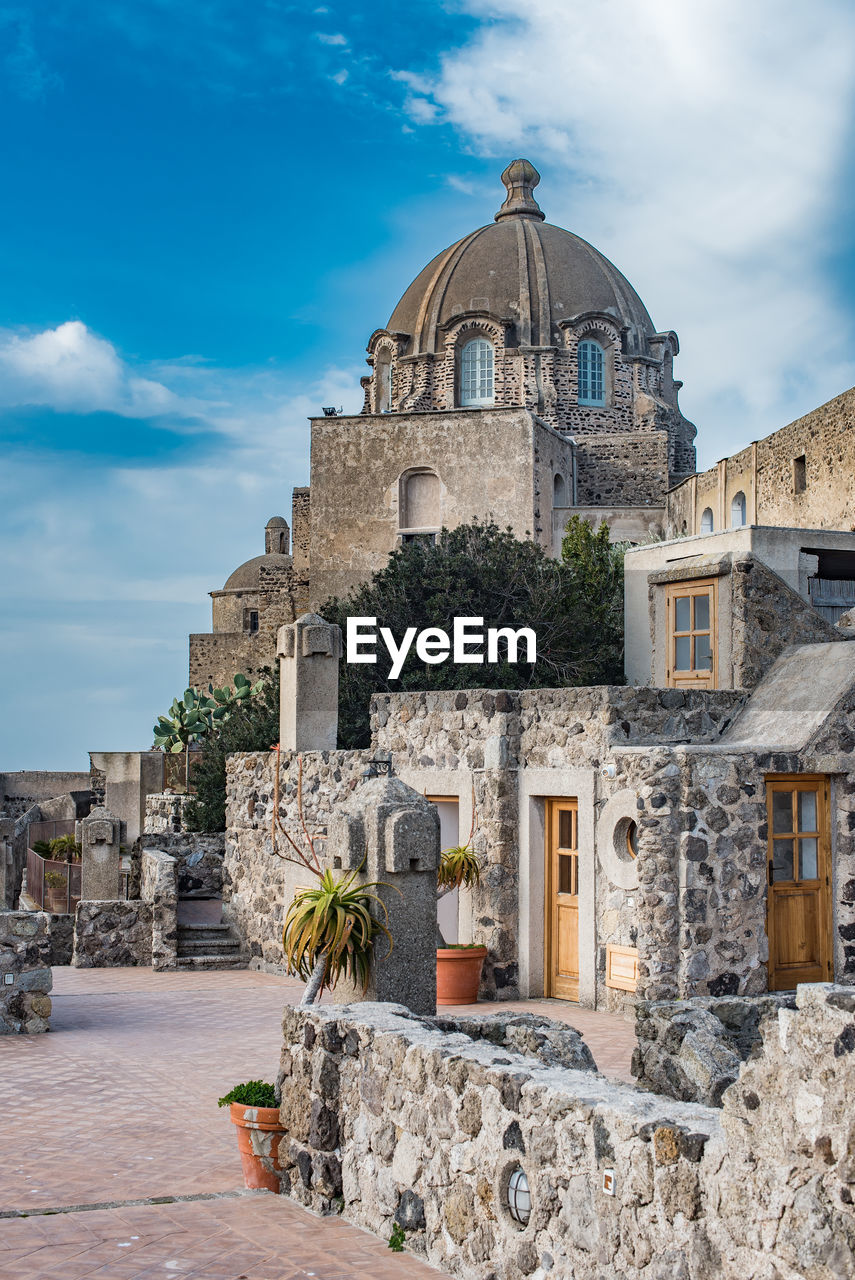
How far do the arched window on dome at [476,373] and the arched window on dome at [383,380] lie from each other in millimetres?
2914

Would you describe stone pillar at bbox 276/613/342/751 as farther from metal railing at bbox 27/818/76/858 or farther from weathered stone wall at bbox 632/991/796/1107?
metal railing at bbox 27/818/76/858

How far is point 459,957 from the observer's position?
12.5 meters

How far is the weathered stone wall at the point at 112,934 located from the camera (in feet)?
56.4

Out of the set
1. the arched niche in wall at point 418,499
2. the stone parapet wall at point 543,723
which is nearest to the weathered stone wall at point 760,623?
the stone parapet wall at point 543,723

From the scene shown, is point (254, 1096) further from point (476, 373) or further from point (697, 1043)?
point (476, 373)

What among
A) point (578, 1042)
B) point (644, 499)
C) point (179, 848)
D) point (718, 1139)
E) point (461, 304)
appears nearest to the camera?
point (718, 1139)

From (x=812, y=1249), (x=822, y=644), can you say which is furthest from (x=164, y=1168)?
(x=822, y=644)

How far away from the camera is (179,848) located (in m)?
20.8

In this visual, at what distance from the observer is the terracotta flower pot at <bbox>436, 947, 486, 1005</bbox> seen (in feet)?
41.1

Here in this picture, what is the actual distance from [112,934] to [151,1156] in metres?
10.4

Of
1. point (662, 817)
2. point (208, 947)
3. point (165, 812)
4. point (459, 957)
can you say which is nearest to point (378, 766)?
point (459, 957)

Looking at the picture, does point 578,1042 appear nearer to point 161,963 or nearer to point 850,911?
point 850,911

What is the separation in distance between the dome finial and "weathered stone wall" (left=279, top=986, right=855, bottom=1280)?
43.8 m

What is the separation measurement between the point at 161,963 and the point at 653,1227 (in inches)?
511
